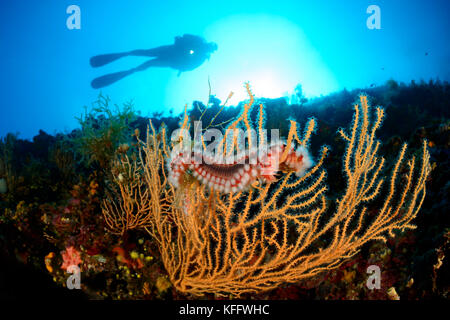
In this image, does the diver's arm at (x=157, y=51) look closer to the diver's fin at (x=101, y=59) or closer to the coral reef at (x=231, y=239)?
the diver's fin at (x=101, y=59)

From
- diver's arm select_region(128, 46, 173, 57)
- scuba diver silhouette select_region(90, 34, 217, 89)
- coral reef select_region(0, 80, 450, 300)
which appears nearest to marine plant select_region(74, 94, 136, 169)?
coral reef select_region(0, 80, 450, 300)

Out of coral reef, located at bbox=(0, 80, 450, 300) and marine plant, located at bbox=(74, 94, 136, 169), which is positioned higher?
marine plant, located at bbox=(74, 94, 136, 169)

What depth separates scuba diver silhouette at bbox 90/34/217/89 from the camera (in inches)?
849

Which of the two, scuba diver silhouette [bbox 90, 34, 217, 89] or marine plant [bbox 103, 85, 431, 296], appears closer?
marine plant [bbox 103, 85, 431, 296]

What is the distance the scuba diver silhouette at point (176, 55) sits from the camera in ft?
70.7

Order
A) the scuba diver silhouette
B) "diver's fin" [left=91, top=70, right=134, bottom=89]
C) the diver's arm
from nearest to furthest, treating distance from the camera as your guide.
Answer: the scuba diver silhouette < the diver's arm < "diver's fin" [left=91, top=70, right=134, bottom=89]

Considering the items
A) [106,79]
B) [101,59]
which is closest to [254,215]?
[101,59]

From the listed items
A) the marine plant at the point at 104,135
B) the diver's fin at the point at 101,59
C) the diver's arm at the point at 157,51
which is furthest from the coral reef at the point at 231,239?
the diver's fin at the point at 101,59

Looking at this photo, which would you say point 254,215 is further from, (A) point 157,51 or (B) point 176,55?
(A) point 157,51

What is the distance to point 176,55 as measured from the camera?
22141 mm

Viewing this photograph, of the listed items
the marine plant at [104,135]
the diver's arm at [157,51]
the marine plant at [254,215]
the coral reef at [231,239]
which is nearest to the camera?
the marine plant at [254,215]

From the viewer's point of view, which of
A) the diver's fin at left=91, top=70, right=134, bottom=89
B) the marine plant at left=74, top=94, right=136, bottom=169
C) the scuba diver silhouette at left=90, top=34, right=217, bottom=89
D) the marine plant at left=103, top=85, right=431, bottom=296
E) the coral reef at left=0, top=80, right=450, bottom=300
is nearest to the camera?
the marine plant at left=103, top=85, right=431, bottom=296

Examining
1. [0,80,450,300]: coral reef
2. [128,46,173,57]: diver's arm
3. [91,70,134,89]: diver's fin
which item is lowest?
[0,80,450,300]: coral reef

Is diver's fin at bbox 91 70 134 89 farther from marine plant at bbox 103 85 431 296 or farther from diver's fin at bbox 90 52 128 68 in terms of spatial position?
marine plant at bbox 103 85 431 296
